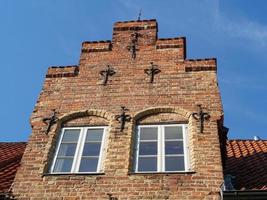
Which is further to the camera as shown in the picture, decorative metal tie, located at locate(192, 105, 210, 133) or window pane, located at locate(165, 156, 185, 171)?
decorative metal tie, located at locate(192, 105, 210, 133)

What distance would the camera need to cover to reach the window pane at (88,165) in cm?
820

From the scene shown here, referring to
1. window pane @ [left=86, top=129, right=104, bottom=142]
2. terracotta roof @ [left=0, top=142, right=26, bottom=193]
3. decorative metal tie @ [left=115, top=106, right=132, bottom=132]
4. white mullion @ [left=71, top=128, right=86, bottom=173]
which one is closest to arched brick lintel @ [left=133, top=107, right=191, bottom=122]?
decorative metal tie @ [left=115, top=106, right=132, bottom=132]

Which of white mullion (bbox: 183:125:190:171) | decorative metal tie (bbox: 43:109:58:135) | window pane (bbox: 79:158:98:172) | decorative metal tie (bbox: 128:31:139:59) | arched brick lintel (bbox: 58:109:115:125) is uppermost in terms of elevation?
decorative metal tie (bbox: 128:31:139:59)

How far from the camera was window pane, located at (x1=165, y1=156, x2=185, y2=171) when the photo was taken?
26.3 feet

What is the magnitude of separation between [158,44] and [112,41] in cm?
119

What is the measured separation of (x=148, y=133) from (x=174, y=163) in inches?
40.1

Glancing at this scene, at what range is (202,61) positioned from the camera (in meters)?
10.1

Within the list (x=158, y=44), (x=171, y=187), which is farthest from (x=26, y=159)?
(x=158, y=44)

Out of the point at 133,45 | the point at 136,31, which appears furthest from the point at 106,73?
the point at 136,31

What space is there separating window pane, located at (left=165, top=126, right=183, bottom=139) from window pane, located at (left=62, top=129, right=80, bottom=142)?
1.79 meters

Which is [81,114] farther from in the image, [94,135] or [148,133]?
[148,133]

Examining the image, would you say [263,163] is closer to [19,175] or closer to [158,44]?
[158,44]

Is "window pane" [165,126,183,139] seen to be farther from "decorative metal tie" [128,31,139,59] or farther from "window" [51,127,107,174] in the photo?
"decorative metal tie" [128,31,139,59]

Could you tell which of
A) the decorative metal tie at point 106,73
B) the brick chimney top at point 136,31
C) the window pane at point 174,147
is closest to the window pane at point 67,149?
the window pane at point 174,147
